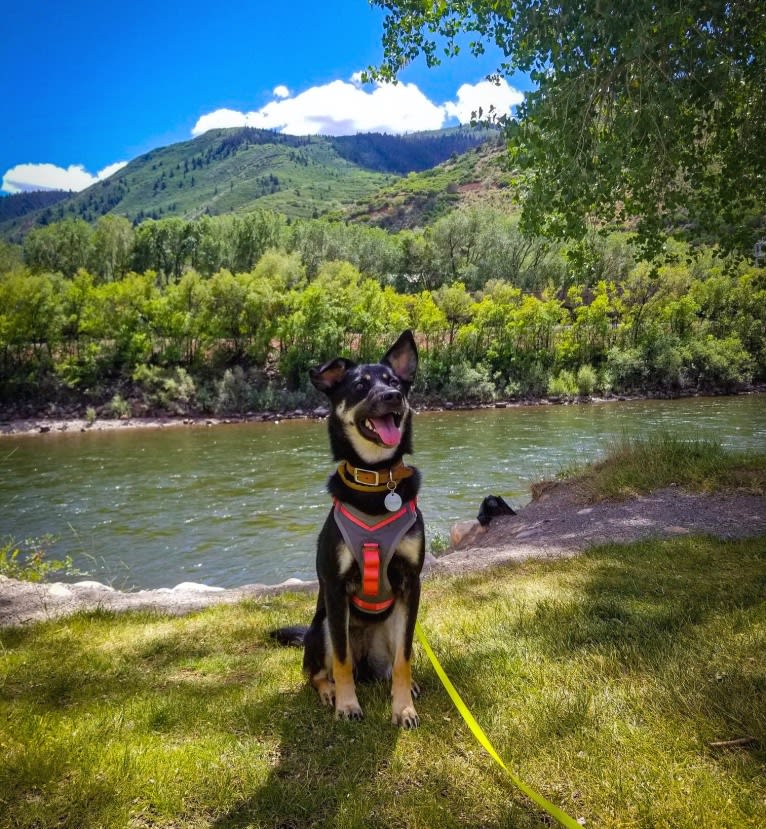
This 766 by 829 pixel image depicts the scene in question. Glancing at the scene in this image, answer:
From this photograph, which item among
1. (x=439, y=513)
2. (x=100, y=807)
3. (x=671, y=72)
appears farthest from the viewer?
(x=439, y=513)

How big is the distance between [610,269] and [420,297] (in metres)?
29.7

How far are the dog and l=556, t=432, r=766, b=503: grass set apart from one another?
8027 mm

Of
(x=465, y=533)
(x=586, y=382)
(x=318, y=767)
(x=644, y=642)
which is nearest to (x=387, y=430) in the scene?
(x=318, y=767)

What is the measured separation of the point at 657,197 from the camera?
8969 mm

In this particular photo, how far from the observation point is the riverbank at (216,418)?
150ft

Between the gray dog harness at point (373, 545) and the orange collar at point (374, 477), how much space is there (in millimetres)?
162

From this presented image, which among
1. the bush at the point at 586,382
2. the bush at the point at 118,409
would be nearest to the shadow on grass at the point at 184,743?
the bush at the point at 118,409

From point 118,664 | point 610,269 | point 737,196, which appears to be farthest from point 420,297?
point 118,664

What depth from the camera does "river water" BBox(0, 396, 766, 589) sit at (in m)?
13.3

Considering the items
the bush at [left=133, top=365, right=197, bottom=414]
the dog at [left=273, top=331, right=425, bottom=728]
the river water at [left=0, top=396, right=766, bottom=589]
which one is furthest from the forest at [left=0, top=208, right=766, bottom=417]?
the dog at [left=273, top=331, right=425, bottom=728]

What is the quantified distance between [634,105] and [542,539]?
6.39m

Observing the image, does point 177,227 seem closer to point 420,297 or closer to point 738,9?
point 420,297

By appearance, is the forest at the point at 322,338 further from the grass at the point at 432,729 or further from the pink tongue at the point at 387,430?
the pink tongue at the point at 387,430

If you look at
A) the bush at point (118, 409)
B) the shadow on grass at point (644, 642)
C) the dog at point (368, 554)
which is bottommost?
the bush at point (118, 409)
